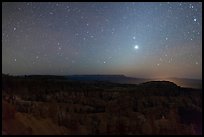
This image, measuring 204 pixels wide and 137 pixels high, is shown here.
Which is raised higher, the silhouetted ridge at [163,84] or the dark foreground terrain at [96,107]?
the silhouetted ridge at [163,84]

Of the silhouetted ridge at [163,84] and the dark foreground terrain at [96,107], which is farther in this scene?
the silhouetted ridge at [163,84]

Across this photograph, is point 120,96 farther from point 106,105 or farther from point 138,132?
point 138,132

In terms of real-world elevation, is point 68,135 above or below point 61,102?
below

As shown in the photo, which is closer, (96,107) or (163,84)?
(96,107)

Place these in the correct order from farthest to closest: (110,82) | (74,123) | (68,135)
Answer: (110,82), (74,123), (68,135)

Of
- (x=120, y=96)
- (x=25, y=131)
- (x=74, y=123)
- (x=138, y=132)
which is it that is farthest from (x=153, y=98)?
(x=25, y=131)

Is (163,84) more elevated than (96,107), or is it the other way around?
(163,84)

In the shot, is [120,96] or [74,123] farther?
[120,96]

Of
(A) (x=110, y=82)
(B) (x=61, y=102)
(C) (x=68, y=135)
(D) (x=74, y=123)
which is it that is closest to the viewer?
(C) (x=68, y=135)
